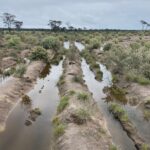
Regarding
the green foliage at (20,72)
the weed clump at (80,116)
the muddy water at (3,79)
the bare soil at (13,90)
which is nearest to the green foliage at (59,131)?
the weed clump at (80,116)

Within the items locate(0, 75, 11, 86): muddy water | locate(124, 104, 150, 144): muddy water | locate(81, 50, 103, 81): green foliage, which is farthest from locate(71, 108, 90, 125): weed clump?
locate(81, 50, 103, 81): green foliage

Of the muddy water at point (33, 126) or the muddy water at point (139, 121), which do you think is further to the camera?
the muddy water at point (139, 121)

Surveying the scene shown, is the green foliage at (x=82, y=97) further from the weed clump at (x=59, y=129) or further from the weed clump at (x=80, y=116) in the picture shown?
the weed clump at (x=59, y=129)

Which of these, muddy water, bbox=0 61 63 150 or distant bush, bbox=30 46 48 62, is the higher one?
muddy water, bbox=0 61 63 150

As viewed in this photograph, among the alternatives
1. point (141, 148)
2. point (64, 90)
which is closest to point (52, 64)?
point (64, 90)

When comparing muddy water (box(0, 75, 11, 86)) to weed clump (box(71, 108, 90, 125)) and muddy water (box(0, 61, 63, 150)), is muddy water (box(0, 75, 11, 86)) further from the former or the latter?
weed clump (box(71, 108, 90, 125))
